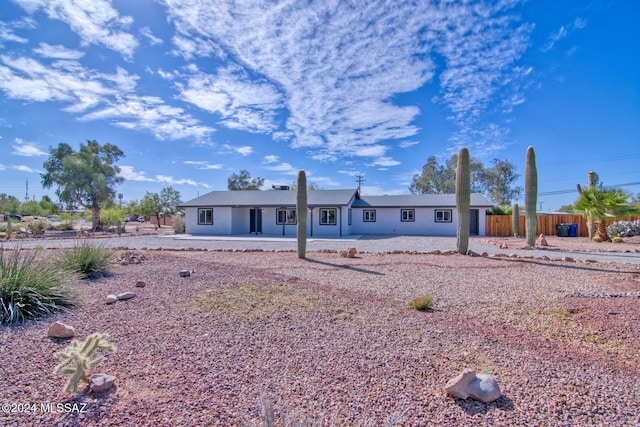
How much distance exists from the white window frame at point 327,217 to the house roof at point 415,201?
286 cm

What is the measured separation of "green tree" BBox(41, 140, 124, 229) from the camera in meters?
28.5

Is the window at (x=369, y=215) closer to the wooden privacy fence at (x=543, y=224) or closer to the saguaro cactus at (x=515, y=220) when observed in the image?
the wooden privacy fence at (x=543, y=224)

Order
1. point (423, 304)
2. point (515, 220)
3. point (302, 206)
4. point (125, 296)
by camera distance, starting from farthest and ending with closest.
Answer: point (515, 220) → point (302, 206) → point (125, 296) → point (423, 304)

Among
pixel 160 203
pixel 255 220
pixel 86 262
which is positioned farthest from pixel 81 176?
pixel 86 262

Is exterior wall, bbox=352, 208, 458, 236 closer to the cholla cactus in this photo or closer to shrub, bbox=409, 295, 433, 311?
shrub, bbox=409, 295, 433, 311

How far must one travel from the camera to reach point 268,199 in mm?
25578

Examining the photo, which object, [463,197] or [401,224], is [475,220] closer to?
[401,224]

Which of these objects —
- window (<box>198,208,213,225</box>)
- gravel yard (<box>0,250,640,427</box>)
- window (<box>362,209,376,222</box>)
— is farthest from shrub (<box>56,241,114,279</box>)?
window (<box>362,209,376,222</box>)

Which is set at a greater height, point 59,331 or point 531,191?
point 531,191

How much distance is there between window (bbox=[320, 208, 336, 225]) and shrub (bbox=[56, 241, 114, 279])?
17209 millimetres

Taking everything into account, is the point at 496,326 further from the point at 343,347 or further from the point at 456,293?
the point at 343,347

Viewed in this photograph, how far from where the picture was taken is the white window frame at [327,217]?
78.1 feet

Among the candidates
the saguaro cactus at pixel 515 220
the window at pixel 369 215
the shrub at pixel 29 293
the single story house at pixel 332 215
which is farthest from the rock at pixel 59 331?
the saguaro cactus at pixel 515 220

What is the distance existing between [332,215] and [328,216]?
1.03 feet
